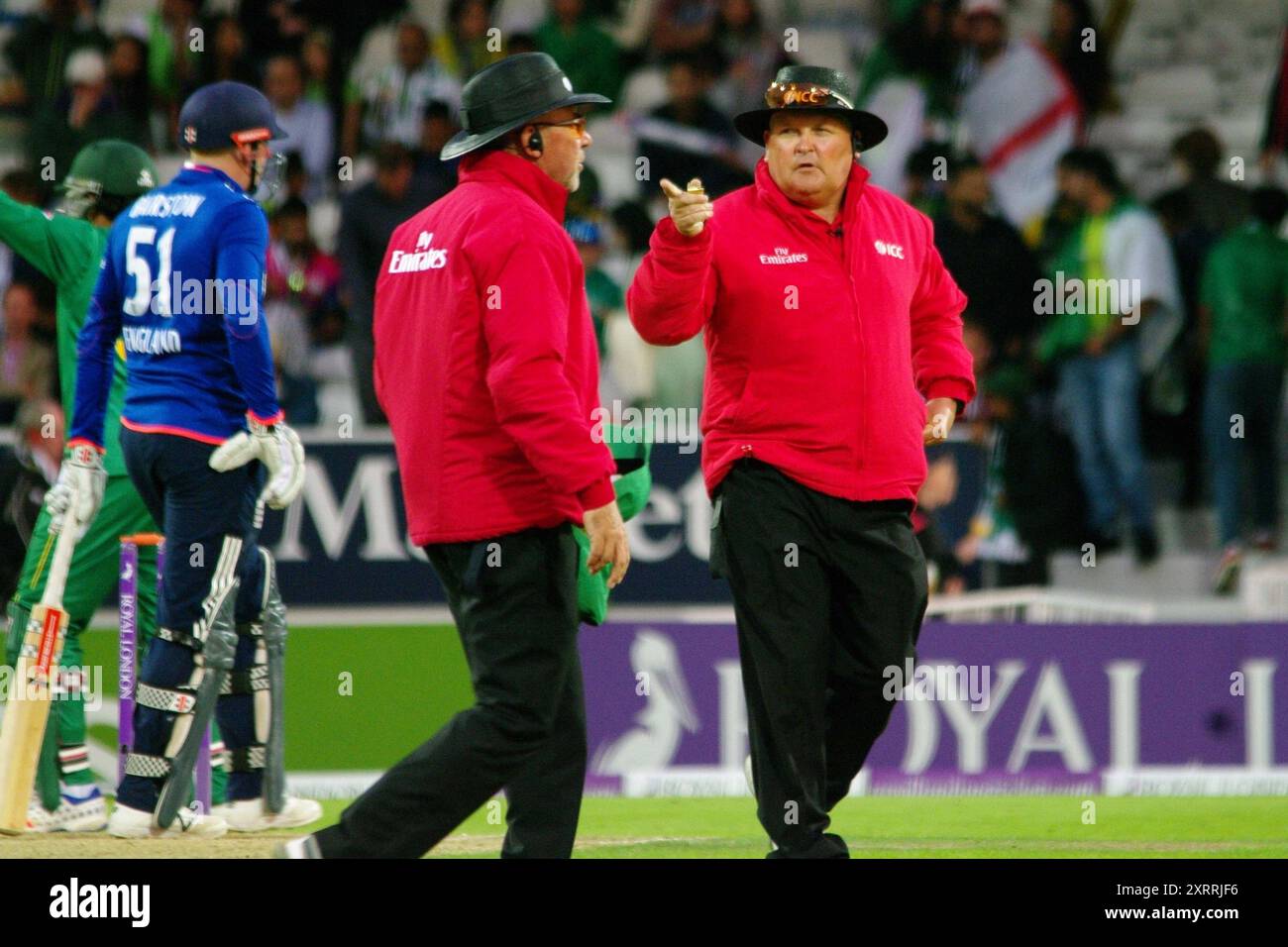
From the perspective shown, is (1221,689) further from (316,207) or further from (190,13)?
(190,13)

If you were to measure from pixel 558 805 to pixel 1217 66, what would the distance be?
34.3 ft

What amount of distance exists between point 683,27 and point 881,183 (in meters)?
1.68

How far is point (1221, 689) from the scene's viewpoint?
9.80 meters

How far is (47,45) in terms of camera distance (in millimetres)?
12797

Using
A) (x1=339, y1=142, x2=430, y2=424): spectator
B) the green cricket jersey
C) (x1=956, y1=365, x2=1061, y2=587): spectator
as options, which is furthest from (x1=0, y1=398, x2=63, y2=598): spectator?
(x1=956, y1=365, x2=1061, y2=587): spectator

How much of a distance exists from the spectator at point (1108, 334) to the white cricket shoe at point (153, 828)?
6131 mm

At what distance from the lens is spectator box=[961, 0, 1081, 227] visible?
41.1 feet

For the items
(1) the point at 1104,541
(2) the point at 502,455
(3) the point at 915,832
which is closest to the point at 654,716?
(3) the point at 915,832

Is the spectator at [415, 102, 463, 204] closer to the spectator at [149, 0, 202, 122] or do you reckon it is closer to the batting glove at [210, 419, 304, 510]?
the spectator at [149, 0, 202, 122]

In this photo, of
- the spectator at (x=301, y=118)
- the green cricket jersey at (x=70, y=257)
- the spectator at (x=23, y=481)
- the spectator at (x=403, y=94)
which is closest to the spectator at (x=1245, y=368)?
the spectator at (x=403, y=94)

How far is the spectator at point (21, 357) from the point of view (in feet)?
36.4

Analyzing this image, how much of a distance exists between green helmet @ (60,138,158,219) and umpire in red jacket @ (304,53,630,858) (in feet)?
7.12

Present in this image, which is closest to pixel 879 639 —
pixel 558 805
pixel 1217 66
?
pixel 558 805

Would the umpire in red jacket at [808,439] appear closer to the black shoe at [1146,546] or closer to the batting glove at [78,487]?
the batting glove at [78,487]
